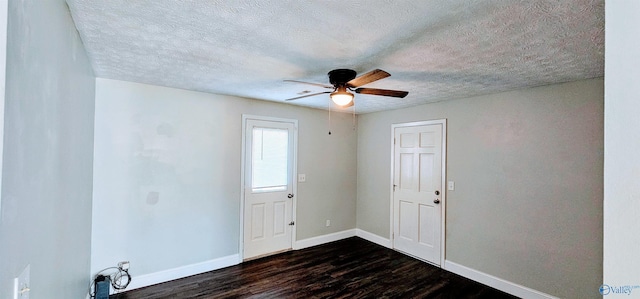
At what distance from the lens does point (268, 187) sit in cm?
Answer: 405

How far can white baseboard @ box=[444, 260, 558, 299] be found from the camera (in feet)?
9.51

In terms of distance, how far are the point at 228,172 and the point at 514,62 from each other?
10.8 feet

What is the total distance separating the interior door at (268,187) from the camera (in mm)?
3848

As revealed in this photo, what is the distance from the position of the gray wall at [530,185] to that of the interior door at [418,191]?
18 cm

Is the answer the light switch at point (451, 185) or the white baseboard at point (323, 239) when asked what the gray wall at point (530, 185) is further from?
the white baseboard at point (323, 239)

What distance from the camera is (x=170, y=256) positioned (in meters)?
3.24

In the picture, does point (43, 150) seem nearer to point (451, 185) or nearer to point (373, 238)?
point (451, 185)

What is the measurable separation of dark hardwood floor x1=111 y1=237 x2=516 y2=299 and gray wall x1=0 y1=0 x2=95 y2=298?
1.21 m

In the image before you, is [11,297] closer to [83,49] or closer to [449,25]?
[83,49]

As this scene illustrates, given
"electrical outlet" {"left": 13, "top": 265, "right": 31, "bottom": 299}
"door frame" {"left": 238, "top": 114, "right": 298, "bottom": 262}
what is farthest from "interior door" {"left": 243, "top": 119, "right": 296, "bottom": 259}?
"electrical outlet" {"left": 13, "top": 265, "right": 31, "bottom": 299}

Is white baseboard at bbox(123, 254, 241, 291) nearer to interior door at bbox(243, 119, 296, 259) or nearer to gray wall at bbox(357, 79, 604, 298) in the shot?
interior door at bbox(243, 119, 296, 259)

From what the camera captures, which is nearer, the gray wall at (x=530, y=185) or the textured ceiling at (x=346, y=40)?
the textured ceiling at (x=346, y=40)

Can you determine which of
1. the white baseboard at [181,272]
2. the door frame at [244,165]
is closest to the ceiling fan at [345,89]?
the door frame at [244,165]

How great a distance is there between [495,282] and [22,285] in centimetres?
393
